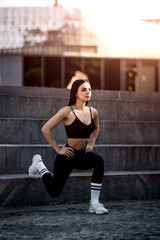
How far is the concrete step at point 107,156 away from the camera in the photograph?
5.95 meters

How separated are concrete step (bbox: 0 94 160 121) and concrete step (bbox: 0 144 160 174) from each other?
1.67 metres

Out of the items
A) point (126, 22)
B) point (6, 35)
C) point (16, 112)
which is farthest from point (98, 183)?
point (126, 22)

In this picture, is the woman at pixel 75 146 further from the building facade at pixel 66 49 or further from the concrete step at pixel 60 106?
the building facade at pixel 66 49

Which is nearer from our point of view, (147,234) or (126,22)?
(147,234)

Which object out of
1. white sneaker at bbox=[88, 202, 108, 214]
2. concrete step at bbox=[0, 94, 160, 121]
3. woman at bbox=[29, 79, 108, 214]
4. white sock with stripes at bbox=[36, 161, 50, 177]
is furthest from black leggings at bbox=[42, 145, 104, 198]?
concrete step at bbox=[0, 94, 160, 121]

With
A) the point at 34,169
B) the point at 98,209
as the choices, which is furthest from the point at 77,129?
the point at 98,209

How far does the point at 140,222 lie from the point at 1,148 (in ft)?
8.63

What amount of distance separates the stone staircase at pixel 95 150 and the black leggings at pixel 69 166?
695 mm

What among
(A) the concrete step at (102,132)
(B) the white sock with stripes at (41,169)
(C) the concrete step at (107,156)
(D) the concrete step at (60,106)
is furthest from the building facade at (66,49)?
(B) the white sock with stripes at (41,169)

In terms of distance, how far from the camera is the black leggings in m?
4.80

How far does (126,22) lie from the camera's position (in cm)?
2481

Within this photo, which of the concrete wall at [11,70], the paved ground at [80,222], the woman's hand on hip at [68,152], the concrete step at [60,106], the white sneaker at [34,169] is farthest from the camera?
the concrete wall at [11,70]

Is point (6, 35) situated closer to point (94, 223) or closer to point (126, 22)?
point (126, 22)

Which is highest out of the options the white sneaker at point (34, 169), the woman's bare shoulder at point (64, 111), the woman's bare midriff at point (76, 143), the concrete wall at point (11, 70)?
the concrete wall at point (11, 70)
